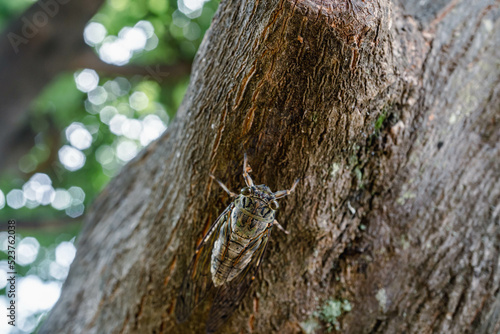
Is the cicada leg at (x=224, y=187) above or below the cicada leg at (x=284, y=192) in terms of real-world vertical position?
below

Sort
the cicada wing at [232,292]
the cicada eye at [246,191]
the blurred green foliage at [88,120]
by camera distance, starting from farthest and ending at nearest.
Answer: the blurred green foliage at [88,120], the cicada wing at [232,292], the cicada eye at [246,191]

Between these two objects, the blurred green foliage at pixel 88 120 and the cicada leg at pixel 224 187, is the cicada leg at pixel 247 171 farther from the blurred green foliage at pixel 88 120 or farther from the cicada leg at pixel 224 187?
the blurred green foliage at pixel 88 120

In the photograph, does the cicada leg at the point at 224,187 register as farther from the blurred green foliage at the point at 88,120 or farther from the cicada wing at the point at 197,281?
the blurred green foliage at the point at 88,120

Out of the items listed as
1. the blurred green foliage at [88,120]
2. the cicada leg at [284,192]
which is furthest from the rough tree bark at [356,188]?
the blurred green foliage at [88,120]

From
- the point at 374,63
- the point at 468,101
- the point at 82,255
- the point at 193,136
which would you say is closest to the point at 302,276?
the point at 193,136

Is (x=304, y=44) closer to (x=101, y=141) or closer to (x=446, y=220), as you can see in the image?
(x=446, y=220)

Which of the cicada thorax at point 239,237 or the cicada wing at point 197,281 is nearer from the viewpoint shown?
the cicada thorax at point 239,237

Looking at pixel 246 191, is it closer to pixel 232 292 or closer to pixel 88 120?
pixel 232 292

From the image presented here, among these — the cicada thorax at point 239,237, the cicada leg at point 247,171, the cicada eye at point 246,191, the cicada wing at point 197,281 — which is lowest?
the cicada wing at point 197,281

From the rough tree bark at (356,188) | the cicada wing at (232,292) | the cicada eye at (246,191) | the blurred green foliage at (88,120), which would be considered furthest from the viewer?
the blurred green foliage at (88,120)
